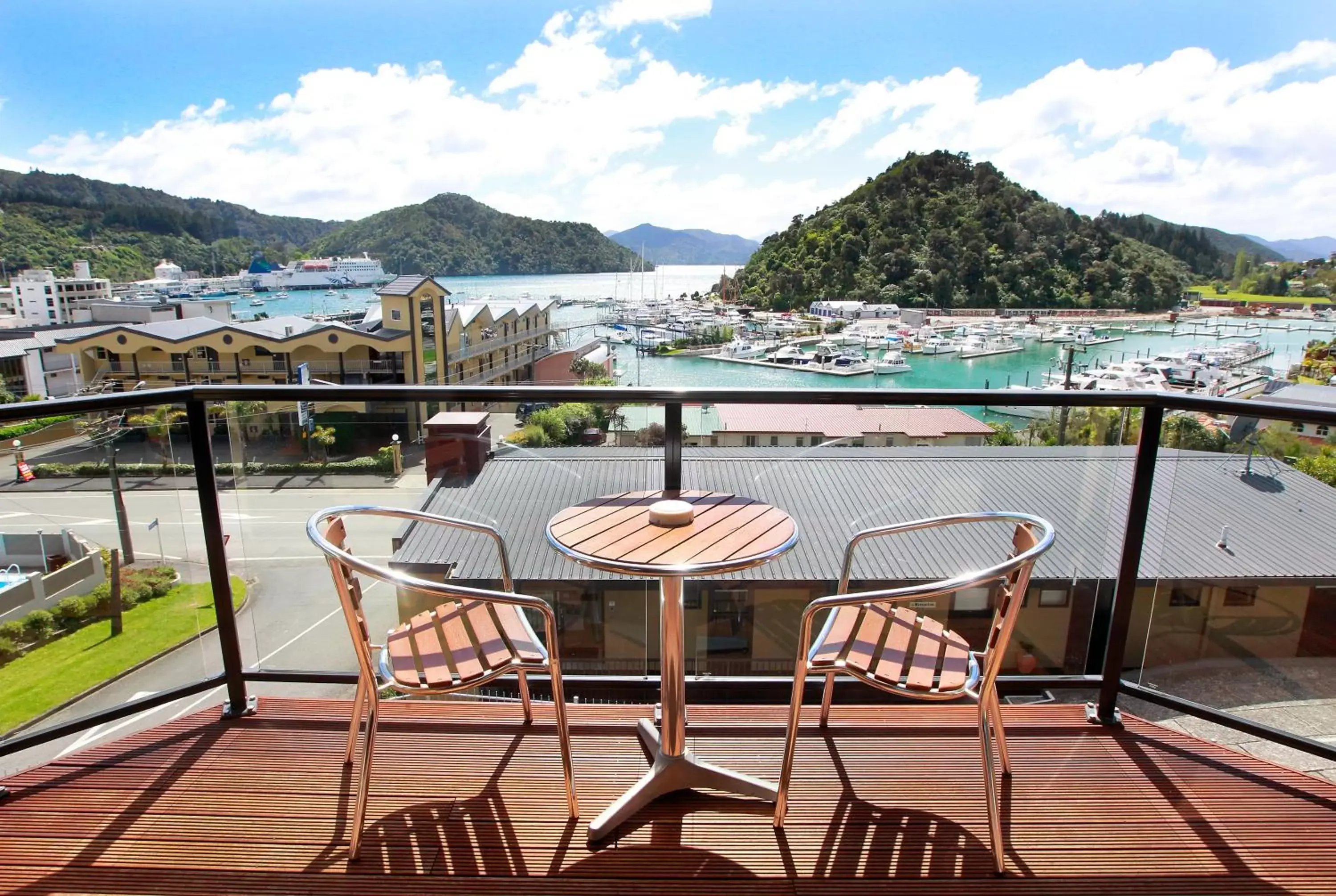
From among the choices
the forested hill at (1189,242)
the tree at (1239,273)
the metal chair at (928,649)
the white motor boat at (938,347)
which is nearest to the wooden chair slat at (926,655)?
the metal chair at (928,649)

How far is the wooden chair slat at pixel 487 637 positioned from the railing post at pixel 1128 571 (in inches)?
75.4

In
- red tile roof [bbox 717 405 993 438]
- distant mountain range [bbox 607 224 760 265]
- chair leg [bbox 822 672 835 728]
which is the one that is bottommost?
chair leg [bbox 822 672 835 728]

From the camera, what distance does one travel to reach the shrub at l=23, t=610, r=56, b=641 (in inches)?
87.7

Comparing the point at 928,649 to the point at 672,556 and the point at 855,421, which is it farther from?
the point at 855,421

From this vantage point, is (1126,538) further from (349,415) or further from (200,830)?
(200,830)

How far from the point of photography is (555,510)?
94.3 inches

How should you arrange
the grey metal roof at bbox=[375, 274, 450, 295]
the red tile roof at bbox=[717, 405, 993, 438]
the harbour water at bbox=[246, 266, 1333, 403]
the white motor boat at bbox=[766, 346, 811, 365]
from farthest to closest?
the white motor boat at bbox=[766, 346, 811, 365]
the grey metal roof at bbox=[375, 274, 450, 295]
the harbour water at bbox=[246, 266, 1333, 403]
the red tile roof at bbox=[717, 405, 993, 438]

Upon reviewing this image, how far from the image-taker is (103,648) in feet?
7.99

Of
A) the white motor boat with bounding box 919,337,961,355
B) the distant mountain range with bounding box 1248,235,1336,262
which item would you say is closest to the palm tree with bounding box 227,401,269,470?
the white motor boat with bounding box 919,337,961,355

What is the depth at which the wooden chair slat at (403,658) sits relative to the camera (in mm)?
1716

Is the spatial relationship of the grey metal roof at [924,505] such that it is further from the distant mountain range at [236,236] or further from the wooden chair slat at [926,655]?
the distant mountain range at [236,236]

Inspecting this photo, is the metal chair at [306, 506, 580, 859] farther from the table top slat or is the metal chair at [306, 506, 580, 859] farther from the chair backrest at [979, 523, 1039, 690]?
the chair backrest at [979, 523, 1039, 690]

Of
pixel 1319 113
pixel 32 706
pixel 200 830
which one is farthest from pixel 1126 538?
pixel 1319 113

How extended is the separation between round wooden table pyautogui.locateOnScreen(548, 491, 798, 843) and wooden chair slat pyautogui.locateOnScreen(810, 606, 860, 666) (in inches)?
11.4
